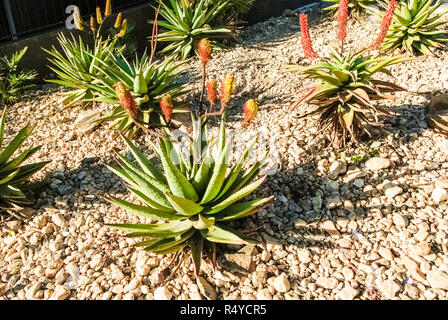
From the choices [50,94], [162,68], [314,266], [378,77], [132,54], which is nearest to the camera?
[314,266]

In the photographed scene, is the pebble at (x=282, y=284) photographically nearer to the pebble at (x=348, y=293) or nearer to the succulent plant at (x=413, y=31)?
the pebble at (x=348, y=293)

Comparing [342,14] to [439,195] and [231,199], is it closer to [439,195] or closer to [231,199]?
[439,195]

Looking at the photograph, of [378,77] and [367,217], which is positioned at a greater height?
[378,77]

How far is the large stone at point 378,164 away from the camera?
3.69 meters

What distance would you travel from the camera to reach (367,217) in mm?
3316

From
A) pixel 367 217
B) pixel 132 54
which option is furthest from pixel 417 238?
pixel 132 54

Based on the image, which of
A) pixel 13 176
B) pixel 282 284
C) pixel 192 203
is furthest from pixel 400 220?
pixel 13 176

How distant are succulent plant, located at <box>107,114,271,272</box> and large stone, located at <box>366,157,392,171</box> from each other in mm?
1241

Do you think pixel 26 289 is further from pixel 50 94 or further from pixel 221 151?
pixel 50 94

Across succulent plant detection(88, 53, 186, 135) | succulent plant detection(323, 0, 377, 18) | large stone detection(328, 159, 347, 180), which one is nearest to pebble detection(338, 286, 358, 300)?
large stone detection(328, 159, 347, 180)

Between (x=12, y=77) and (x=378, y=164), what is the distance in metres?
4.81

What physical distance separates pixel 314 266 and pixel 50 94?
4.49m

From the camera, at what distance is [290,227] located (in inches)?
129

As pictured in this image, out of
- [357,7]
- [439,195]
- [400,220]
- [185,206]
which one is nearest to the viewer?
[185,206]
